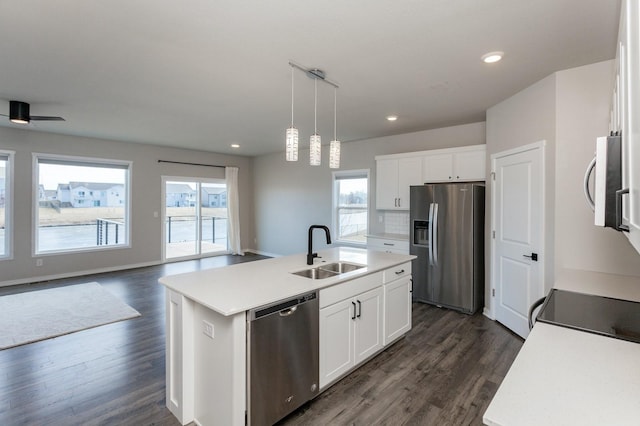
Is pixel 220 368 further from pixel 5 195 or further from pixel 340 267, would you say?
pixel 5 195

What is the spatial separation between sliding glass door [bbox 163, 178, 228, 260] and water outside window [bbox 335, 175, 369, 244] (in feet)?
10.9

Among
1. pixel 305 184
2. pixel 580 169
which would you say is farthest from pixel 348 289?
pixel 305 184

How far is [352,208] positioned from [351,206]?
46 millimetres

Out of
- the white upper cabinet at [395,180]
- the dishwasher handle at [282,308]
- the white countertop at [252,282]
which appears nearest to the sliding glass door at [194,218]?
the white upper cabinet at [395,180]

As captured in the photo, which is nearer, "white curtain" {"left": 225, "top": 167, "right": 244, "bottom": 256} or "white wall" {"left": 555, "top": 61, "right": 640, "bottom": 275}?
"white wall" {"left": 555, "top": 61, "right": 640, "bottom": 275}

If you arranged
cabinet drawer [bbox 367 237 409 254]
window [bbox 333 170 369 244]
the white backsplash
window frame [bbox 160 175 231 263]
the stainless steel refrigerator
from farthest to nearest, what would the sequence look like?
window frame [bbox 160 175 231 263]
window [bbox 333 170 369 244]
the white backsplash
cabinet drawer [bbox 367 237 409 254]
the stainless steel refrigerator

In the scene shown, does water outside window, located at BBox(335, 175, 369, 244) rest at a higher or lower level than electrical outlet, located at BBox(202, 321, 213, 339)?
higher

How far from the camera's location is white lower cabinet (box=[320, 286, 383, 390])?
225 cm

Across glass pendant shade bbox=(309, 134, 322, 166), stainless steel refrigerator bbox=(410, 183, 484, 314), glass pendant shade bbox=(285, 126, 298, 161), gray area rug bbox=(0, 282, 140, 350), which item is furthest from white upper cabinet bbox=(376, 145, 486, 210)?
gray area rug bbox=(0, 282, 140, 350)

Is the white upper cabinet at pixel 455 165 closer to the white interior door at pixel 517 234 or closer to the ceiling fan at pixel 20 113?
the white interior door at pixel 517 234

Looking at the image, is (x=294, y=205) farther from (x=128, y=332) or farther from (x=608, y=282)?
(x=608, y=282)

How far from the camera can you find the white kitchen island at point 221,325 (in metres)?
1.74

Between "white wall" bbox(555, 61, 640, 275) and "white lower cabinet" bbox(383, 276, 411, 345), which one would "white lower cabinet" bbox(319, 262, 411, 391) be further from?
"white wall" bbox(555, 61, 640, 275)

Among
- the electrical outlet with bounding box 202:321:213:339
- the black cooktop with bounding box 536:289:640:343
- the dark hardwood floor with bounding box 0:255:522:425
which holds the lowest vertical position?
the dark hardwood floor with bounding box 0:255:522:425
